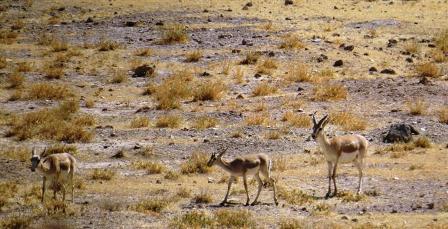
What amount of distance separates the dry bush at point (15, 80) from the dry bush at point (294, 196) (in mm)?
13526

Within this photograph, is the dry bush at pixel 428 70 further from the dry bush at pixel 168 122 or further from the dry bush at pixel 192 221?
the dry bush at pixel 192 221

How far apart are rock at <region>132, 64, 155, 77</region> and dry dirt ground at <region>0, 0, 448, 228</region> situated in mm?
632

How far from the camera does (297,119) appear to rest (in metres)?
22.0

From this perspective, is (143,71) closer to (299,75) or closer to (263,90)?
(263,90)

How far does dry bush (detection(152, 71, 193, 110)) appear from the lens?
78.3 feet

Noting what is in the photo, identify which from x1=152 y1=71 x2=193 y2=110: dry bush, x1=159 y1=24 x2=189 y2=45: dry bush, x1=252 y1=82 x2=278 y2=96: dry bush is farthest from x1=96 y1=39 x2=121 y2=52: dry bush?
x1=252 y1=82 x2=278 y2=96: dry bush

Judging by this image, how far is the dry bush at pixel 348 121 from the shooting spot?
2136cm

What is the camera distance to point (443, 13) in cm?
3903

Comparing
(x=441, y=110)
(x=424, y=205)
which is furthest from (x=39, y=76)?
(x=424, y=205)

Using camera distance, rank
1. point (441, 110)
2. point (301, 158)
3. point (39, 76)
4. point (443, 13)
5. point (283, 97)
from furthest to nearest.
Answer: point (443, 13), point (39, 76), point (283, 97), point (441, 110), point (301, 158)

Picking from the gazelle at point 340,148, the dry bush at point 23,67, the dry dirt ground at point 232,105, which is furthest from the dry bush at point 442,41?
the dry bush at point 23,67

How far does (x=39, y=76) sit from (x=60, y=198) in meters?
13.1

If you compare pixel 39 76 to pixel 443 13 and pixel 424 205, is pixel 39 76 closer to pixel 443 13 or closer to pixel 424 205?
pixel 424 205

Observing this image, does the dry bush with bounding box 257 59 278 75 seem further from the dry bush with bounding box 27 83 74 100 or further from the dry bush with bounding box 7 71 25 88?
the dry bush with bounding box 7 71 25 88
